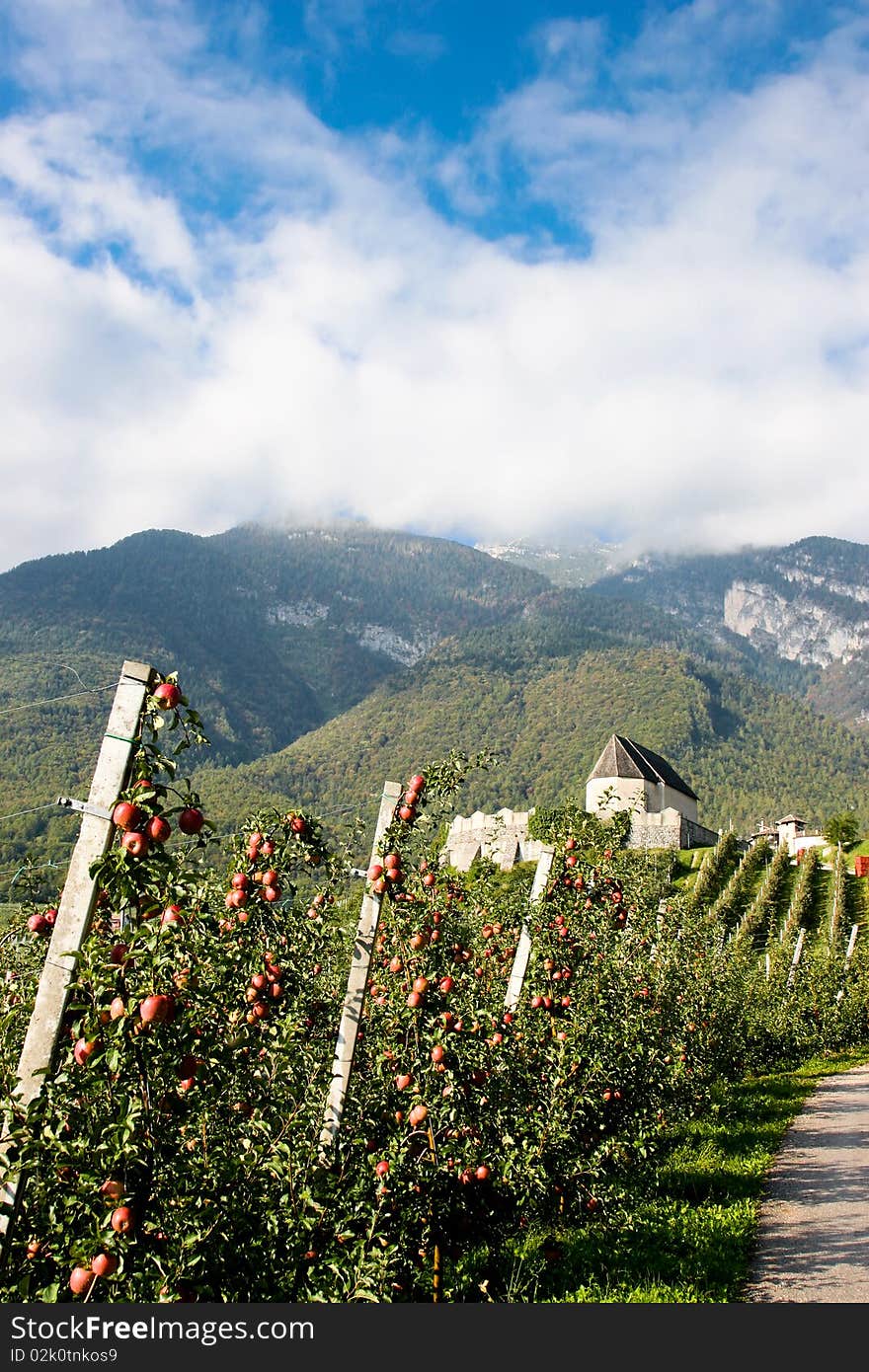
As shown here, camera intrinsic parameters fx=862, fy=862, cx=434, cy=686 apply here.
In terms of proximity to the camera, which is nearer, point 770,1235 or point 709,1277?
point 709,1277

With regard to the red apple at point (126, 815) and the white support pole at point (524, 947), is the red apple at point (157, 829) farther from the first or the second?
the white support pole at point (524, 947)

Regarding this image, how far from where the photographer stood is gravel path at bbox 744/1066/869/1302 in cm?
523

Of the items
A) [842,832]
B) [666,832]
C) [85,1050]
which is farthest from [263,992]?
[842,832]

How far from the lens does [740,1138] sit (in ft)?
32.6

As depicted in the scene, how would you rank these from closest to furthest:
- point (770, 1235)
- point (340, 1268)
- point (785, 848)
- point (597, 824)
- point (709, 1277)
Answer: point (340, 1268), point (709, 1277), point (770, 1235), point (597, 824), point (785, 848)

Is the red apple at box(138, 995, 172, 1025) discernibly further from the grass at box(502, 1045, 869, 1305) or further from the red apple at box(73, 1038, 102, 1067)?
the grass at box(502, 1045, 869, 1305)

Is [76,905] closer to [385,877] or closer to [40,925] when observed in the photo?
[40,925]

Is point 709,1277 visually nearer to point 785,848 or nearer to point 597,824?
point 597,824

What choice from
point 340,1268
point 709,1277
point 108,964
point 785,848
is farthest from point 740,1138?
point 785,848

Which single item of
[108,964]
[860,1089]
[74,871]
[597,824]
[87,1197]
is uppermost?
[597,824]

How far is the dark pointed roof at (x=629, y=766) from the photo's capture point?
70625 mm

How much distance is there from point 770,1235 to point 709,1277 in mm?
1349

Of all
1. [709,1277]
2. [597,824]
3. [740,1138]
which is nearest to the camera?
[709,1277]

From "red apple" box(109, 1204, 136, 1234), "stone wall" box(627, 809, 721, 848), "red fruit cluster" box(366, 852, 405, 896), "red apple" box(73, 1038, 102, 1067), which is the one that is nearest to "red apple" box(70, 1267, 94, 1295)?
"red apple" box(109, 1204, 136, 1234)
